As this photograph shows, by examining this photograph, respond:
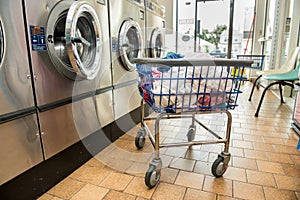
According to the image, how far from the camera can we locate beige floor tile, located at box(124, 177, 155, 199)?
130cm

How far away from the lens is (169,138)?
7.07 ft

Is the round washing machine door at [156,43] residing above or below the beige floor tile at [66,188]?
above

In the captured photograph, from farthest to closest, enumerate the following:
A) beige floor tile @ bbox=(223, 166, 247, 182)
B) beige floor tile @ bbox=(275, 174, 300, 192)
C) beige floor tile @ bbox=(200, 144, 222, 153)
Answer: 1. beige floor tile @ bbox=(200, 144, 222, 153)
2. beige floor tile @ bbox=(223, 166, 247, 182)
3. beige floor tile @ bbox=(275, 174, 300, 192)

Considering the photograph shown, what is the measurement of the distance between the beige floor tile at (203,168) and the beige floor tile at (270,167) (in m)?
0.38

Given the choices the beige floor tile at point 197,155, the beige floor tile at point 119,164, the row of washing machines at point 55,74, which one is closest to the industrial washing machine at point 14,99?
the row of washing machines at point 55,74

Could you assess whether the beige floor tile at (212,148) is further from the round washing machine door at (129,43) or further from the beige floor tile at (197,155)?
the round washing machine door at (129,43)

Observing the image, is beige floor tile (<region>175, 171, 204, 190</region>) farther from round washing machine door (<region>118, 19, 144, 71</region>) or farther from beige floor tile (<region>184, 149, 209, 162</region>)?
round washing machine door (<region>118, 19, 144, 71</region>)

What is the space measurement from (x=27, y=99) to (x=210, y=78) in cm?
104

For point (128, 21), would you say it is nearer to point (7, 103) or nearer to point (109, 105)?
point (109, 105)

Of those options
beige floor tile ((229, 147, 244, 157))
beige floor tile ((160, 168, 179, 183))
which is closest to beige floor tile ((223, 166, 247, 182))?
beige floor tile ((229, 147, 244, 157))

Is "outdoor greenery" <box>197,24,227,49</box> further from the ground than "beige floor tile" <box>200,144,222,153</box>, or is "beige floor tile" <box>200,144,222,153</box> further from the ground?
"outdoor greenery" <box>197,24,227,49</box>

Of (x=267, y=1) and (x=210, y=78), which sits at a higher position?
(x=267, y=1)

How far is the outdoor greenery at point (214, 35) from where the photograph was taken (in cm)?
658

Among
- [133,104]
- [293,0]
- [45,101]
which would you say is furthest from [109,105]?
[293,0]
